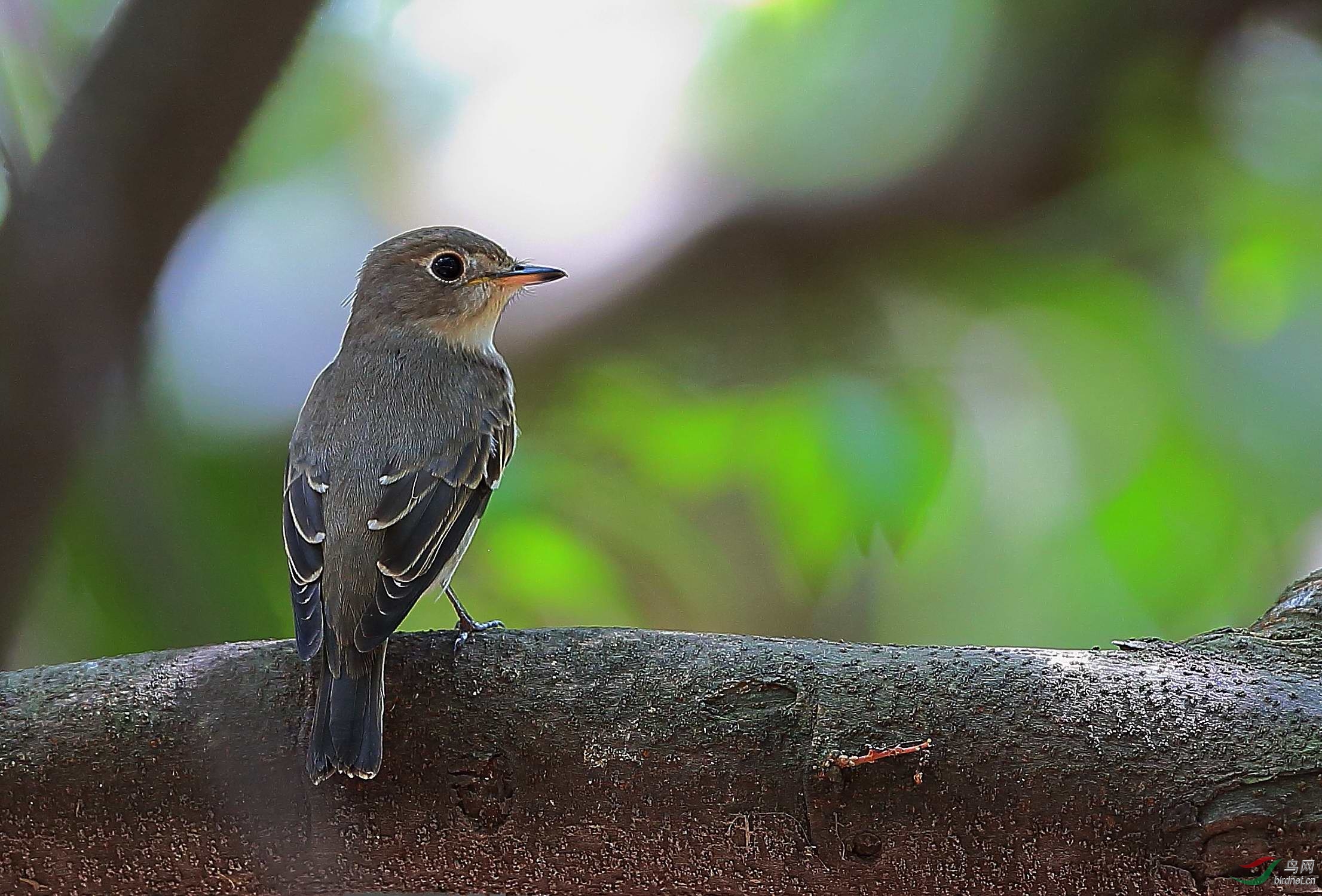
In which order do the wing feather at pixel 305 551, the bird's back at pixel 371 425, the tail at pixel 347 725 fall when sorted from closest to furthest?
the tail at pixel 347 725
the wing feather at pixel 305 551
the bird's back at pixel 371 425

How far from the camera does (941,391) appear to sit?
15.0ft

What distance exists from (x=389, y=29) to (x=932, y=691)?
385 centimetres

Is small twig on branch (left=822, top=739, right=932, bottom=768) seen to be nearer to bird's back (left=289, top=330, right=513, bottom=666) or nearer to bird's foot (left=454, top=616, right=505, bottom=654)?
bird's foot (left=454, top=616, right=505, bottom=654)

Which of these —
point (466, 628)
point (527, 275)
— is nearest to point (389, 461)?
point (466, 628)

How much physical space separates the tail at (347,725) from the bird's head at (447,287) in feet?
5.82

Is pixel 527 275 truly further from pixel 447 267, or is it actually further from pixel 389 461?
pixel 389 461

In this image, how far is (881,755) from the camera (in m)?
1.99

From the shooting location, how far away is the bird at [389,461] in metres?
2.37

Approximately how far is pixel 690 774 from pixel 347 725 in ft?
1.88

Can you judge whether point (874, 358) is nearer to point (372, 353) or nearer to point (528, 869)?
point (372, 353)

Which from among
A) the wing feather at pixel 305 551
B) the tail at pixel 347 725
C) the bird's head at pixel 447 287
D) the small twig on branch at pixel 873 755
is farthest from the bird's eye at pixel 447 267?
the small twig on branch at pixel 873 755

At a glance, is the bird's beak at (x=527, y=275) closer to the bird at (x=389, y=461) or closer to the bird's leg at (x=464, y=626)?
the bird at (x=389, y=461)

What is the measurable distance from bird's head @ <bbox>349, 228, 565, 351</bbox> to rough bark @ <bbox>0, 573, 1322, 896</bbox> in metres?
1.80

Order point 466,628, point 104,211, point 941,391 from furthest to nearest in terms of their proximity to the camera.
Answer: point 941,391 < point 104,211 < point 466,628
